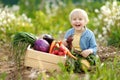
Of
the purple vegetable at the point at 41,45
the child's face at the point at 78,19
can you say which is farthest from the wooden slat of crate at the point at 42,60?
the child's face at the point at 78,19

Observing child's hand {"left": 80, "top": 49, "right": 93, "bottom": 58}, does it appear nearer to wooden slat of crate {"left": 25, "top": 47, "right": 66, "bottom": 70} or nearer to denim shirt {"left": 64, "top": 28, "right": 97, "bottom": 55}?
denim shirt {"left": 64, "top": 28, "right": 97, "bottom": 55}

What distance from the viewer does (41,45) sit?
5.13 meters

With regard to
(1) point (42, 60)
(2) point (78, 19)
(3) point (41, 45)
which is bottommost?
(1) point (42, 60)

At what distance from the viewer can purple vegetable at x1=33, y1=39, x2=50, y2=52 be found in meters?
5.14

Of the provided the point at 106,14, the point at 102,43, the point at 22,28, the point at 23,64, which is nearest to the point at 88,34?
the point at 23,64

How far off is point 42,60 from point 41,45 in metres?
0.19

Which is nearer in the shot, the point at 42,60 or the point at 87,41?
the point at 42,60

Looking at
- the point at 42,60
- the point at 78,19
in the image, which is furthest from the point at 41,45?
the point at 78,19

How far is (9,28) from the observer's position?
8.07 metres

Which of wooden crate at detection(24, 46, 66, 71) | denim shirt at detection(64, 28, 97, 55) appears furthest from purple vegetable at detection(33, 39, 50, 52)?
denim shirt at detection(64, 28, 97, 55)

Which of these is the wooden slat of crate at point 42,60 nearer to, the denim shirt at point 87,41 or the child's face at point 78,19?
the denim shirt at point 87,41

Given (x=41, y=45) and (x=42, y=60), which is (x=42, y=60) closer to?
(x=42, y=60)

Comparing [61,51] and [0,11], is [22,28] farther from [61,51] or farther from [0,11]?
[61,51]

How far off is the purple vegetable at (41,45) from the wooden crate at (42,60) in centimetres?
9
